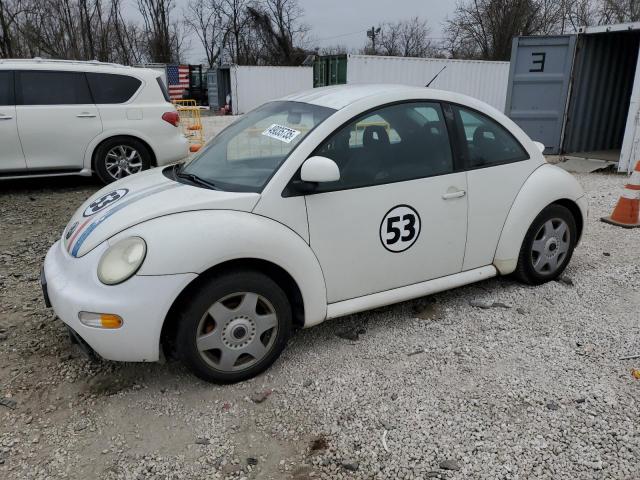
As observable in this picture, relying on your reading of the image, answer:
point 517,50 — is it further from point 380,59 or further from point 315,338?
point 315,338

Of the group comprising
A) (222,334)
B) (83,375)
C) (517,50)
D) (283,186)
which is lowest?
(83,375)

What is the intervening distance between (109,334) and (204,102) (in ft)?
99.3

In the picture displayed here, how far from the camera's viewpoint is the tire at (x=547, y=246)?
3.97m

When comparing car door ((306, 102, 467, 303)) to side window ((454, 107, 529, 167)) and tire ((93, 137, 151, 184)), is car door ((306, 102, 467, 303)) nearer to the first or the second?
side window ((454, 107, 529, 167))

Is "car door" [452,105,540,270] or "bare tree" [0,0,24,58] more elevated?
"bare tree" [0,0,24,58]

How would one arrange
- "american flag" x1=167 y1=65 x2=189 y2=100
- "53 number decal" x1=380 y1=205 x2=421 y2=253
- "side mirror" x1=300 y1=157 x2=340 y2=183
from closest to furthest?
"side mirror" x1=300 y1=157 x2=340 y2=183
"53 number decal" x1=380 y1=205 x2=421 y2=253
"american flag" x1=167 y1=65 x2=189 y2=100

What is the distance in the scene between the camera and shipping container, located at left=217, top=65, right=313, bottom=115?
987 inches

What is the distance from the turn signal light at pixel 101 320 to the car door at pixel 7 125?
5.65 m

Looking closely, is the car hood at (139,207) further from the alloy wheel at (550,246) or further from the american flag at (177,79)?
the american flag at (177,79)

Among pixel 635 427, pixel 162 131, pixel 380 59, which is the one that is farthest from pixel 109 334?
pixel 380 59

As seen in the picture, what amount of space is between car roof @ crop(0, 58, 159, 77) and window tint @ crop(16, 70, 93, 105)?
69 millimetres

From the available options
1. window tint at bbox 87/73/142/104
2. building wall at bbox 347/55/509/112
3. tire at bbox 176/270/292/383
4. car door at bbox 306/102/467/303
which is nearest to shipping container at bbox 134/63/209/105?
building wall at bbox 347/55/509/112

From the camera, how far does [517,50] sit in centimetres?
1025

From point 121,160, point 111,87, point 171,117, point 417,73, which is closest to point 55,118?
point 111,87
